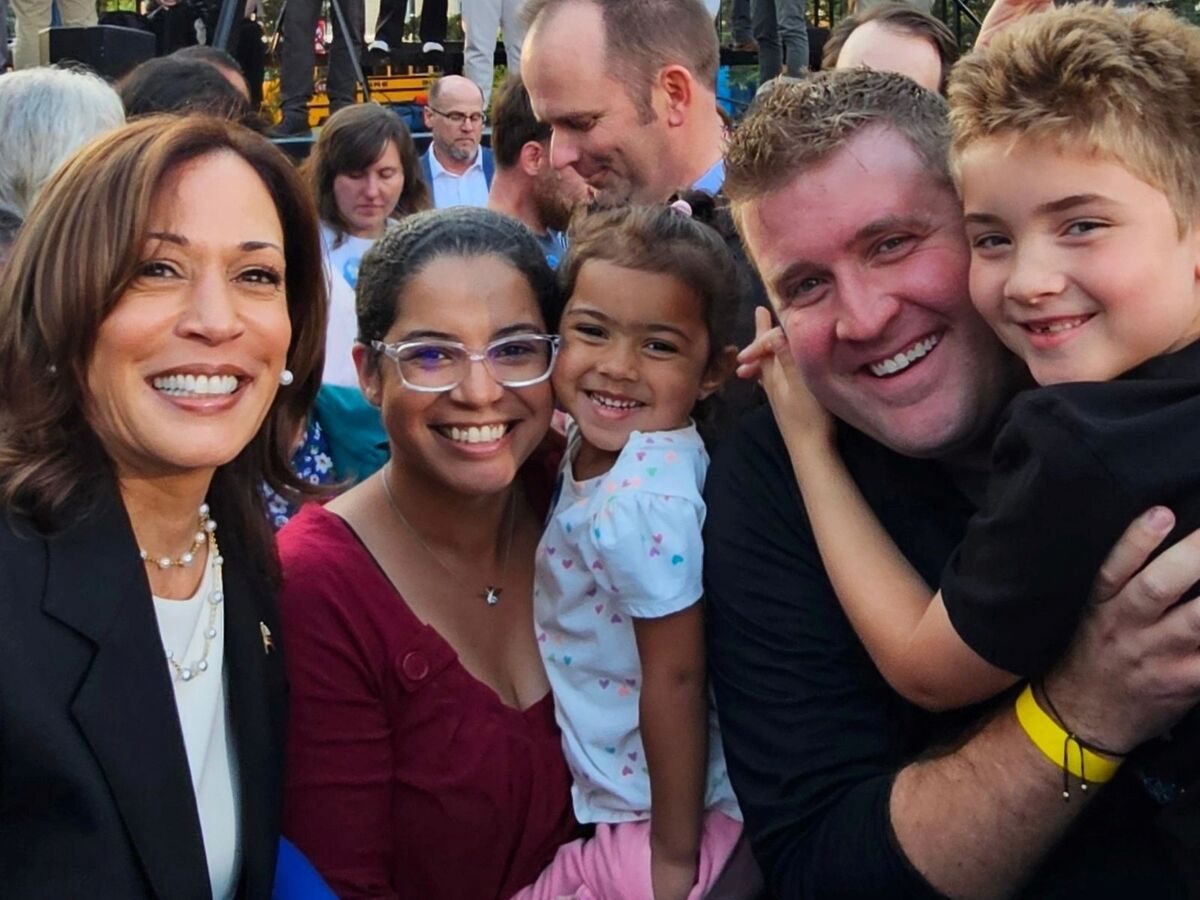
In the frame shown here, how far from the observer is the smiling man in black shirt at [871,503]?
190 cm

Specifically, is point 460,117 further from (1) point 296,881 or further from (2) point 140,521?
(1) point 296,881

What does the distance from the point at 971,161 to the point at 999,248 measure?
133 mm

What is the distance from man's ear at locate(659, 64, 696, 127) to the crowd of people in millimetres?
837

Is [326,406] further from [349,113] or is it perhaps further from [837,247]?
[349,113]

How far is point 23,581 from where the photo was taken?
5.96ft

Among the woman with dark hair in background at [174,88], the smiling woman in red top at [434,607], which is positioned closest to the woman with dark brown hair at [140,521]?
the smiling woman in red top at [434,607]

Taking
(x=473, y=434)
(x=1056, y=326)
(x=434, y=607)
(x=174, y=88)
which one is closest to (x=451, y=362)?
(x=473, y=434)

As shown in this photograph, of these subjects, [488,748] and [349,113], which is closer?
[488,748]

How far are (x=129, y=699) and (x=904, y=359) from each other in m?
1.29

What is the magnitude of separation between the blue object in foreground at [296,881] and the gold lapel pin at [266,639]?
0.34m

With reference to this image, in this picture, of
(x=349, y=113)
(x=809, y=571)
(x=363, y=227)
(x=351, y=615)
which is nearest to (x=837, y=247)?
(x=809, y=571)

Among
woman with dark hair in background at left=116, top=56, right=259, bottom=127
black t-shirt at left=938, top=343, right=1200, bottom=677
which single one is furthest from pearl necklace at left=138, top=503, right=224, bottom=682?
woman with dark hair in background at left=116, top=56, right=259, bottom=127

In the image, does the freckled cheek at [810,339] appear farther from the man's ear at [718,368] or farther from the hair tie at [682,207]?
the hair tie at [682,207]

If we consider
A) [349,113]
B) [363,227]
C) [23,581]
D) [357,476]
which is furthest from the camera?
[349,113]
